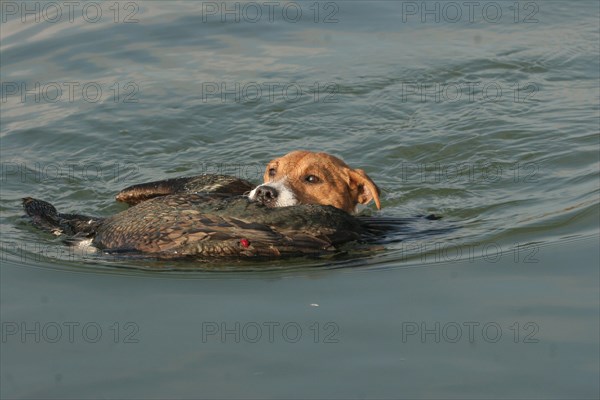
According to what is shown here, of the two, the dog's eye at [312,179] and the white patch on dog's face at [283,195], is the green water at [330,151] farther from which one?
the dog's eye at [312,179]

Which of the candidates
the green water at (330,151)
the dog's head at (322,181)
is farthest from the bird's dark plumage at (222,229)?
the dog's head at (322,181)

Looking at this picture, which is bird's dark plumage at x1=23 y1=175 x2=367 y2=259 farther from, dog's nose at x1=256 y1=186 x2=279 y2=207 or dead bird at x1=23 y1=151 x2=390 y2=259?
dog's nose at x1=256 y1=186 x2=279 y2=207

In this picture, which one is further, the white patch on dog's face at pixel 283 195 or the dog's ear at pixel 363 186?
the dog's ear at pixel 363 186

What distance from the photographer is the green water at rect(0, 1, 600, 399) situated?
659cm

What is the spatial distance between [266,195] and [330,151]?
3361mm

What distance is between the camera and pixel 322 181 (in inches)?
388

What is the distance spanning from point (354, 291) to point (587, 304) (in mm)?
1533

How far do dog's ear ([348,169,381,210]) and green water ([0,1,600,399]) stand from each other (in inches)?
20.9

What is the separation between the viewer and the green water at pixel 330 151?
260 inches

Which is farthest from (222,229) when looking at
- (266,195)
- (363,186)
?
(363,186)

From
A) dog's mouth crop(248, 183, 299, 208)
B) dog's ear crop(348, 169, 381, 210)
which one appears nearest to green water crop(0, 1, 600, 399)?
dog's ear crop(348, 169, 381, 210)

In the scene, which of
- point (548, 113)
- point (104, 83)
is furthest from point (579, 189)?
point (104, 83)

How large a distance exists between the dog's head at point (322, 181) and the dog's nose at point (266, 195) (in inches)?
15.8

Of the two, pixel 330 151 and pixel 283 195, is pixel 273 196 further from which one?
pixel 330 151
